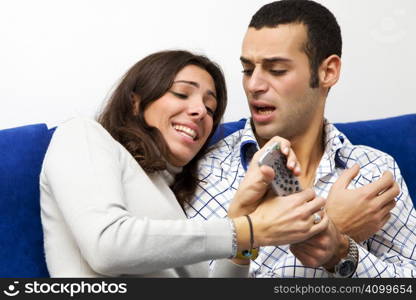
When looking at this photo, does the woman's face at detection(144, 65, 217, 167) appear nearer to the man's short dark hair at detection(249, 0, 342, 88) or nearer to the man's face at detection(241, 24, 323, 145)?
the man's face at detection(241, 24, 323, 145)

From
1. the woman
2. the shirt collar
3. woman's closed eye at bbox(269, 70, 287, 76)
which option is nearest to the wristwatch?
the woman

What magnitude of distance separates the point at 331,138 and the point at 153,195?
72 centimetres

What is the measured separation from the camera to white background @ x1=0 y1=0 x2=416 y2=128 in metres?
2.00

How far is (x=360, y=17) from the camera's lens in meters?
2.44

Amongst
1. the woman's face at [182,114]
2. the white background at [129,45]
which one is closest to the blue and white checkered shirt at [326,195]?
the woman's face at [182,114]

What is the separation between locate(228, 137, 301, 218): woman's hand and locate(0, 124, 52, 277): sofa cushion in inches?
19.0

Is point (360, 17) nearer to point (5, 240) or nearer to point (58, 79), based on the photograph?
point (58, 79)

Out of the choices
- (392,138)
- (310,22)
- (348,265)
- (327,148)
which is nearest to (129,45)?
(310,22)

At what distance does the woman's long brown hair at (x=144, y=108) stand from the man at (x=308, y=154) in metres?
0.07

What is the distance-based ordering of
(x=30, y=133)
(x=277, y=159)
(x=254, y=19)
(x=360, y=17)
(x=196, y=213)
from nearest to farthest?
(x=277, y=159), (x=30, y=133), (x=196, y=213), (x=254, y=19), (x=360, y=17)

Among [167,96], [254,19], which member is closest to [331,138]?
[254,19]

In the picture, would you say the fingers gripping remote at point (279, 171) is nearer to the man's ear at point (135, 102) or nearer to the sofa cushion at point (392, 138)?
the man's ear at point (135, 102)

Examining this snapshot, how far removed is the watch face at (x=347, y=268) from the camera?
1521mm

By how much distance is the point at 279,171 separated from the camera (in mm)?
1345
